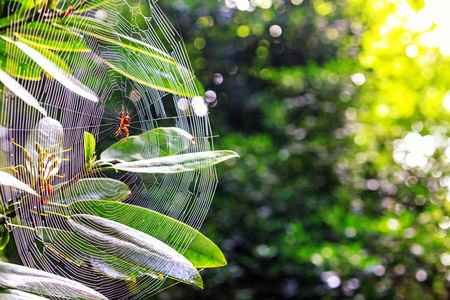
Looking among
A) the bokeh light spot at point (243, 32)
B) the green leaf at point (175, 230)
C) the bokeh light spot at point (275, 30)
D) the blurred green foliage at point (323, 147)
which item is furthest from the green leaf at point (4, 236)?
the bokeh light spot at point (275, 30)

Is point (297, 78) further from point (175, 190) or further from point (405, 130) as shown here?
point (175, 190)

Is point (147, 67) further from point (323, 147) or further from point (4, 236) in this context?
point (323, 147)

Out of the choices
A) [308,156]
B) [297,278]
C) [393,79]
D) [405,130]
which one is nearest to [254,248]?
[297,278]

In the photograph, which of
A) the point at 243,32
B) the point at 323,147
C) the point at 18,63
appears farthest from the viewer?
the point at 243,32

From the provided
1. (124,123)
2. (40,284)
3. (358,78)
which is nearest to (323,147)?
(358,78)

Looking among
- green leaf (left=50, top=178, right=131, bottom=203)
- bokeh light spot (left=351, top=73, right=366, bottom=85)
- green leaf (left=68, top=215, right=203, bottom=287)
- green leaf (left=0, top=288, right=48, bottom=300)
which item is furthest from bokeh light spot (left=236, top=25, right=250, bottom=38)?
green leaf (left=0, top=288, right=48, bottom=300)

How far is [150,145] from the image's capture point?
71 centimetres

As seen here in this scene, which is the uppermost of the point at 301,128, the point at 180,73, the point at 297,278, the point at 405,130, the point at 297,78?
the point at 180,73

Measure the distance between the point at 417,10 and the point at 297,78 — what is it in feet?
3.95

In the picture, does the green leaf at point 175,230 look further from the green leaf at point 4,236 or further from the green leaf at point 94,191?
the green leaf at point 4,236

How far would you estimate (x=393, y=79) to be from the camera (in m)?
3.29

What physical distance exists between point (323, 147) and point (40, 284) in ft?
8.20

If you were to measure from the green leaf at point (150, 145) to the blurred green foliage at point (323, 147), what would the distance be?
1581 millimetres

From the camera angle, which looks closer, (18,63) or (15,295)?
(15,295)
